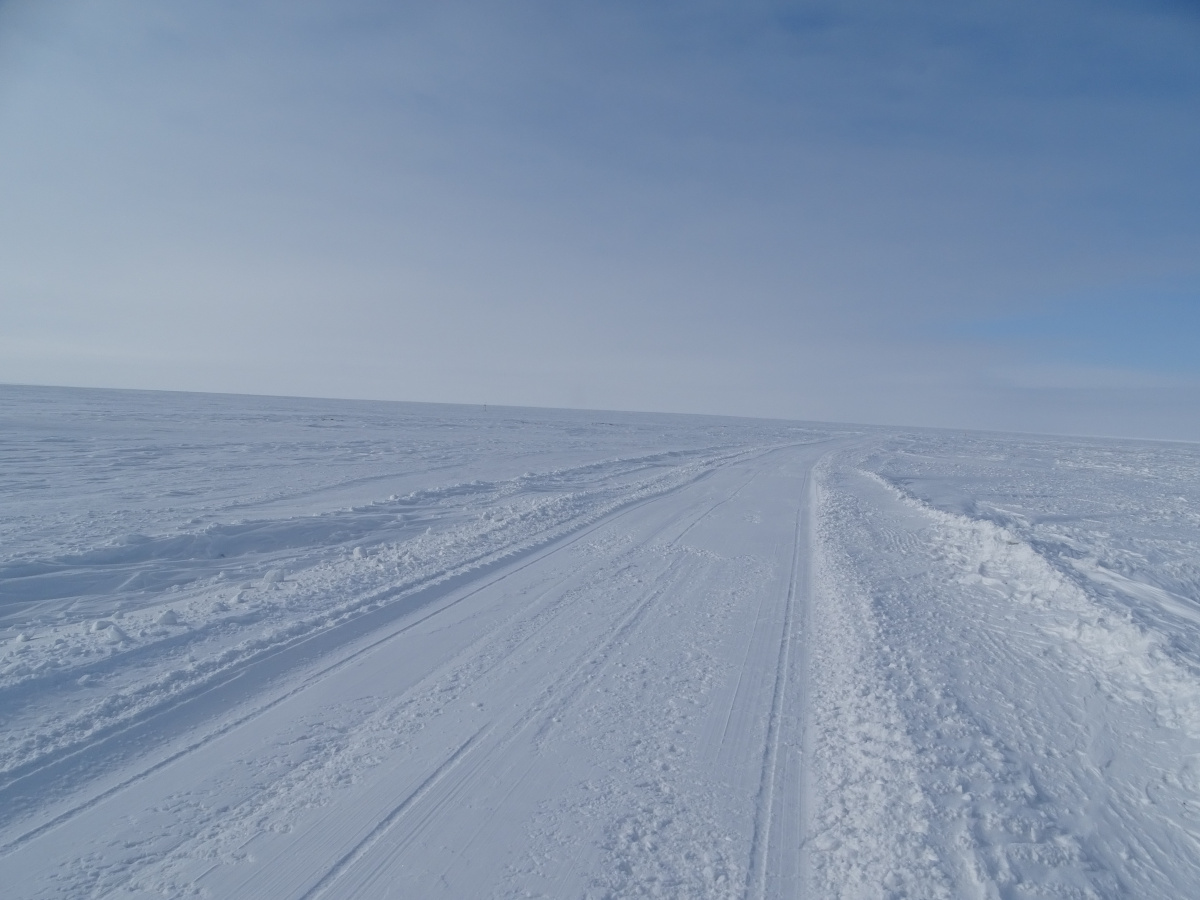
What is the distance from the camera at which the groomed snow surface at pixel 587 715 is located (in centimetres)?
337

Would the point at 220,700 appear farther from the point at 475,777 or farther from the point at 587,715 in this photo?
the point at 587,715

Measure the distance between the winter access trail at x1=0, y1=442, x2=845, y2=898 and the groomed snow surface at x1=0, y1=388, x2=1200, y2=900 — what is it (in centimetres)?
2

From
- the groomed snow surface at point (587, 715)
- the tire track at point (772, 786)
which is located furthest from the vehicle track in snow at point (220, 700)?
the tire track at point (772, 786)

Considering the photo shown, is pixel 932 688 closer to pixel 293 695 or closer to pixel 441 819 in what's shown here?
pixel 441 819

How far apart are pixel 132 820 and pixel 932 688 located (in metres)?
5.77

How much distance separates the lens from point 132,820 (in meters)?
3.63

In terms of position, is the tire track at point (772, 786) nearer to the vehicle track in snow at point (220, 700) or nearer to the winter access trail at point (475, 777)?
the winter access trail at point (475, 777)

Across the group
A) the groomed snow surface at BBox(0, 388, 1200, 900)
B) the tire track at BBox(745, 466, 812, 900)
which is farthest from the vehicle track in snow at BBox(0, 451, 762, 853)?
the tire track at BBox(745, 466, 812, 900)

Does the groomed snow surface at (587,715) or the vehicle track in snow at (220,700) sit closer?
the groomed snow surface at (587,715)

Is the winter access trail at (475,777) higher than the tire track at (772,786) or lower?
lower

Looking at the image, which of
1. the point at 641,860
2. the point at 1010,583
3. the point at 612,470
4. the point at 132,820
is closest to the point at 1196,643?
the point at 1010,583

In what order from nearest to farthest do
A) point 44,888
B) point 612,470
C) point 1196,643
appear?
1. point 44,888
2. point 1196,643
3. point 612,470

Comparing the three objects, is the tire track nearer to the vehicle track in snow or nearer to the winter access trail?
the winter access trail

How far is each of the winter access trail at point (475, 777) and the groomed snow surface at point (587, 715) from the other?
0.02m
